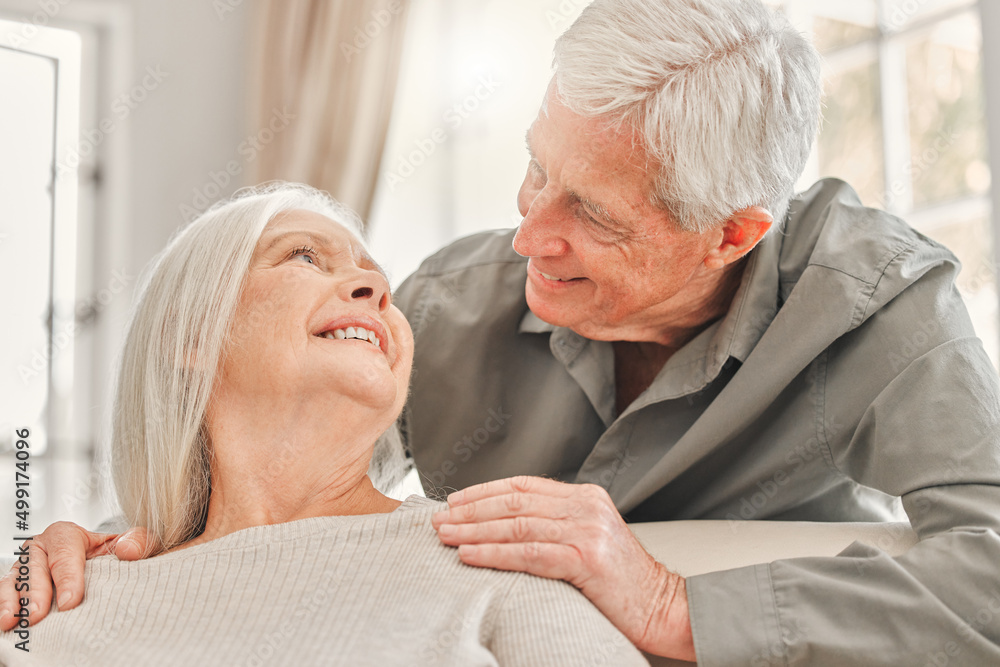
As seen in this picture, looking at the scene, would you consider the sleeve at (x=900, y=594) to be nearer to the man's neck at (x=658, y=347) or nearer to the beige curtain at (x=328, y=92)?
the man's neck at (x=658, y=347)

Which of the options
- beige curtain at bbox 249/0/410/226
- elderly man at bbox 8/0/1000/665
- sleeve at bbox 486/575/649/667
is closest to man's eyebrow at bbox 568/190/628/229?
elderly man at bbox 8/0/1000/665

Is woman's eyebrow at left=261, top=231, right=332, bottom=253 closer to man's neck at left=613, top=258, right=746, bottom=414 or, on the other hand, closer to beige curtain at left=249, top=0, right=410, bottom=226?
man's neck at left=613, top=258, right=746, bottom=414

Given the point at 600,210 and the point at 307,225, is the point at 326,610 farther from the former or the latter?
the point at 600,210

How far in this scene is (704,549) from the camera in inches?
54.5

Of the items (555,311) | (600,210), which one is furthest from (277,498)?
(600,210)

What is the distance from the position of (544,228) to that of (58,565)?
953mm

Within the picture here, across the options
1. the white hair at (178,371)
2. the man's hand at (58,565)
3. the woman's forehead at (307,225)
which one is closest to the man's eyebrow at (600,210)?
the woman's forehead at (307,225)

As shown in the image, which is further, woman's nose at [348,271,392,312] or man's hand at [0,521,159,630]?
woman's nose at [348,271,392,312]

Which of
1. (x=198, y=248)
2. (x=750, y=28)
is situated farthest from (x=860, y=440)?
(x=198, y=248)

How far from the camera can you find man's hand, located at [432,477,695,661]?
116cm

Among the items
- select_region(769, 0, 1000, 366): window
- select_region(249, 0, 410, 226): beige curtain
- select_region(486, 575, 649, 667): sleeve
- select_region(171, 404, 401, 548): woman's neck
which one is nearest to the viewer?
select_region(486, 575, 649, 667): sleeve

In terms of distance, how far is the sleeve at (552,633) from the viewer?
1.04 meters

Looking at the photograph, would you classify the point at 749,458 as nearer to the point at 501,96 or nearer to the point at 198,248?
the point at 198,248

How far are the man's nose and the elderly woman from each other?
0.94 ft
